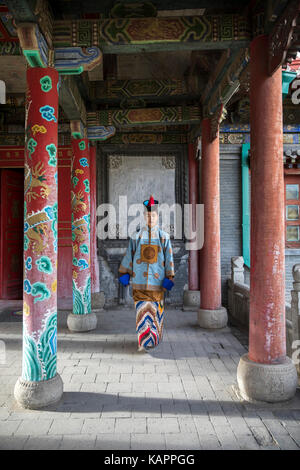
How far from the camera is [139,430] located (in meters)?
3.15

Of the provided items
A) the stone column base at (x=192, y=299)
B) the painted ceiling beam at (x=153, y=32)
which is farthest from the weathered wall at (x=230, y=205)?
the painted ceiling beam at (x=153, y=32)

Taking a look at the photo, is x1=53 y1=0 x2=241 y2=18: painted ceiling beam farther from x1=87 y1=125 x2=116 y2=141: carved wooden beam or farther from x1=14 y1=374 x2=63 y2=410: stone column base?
x1=14 y1=374 x2=63 y2=410: stone column base

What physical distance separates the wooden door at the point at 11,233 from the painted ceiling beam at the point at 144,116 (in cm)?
334

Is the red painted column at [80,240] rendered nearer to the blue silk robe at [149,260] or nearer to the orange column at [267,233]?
the blue silk robe at [149,260]

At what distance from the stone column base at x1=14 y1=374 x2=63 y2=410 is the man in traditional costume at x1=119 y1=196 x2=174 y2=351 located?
1.77 metres

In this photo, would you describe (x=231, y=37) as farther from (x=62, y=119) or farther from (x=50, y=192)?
(x=62, y=119)

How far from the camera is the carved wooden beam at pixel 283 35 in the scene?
3.29m

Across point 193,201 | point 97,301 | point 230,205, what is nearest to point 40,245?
point 97,301

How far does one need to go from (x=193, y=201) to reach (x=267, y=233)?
5156mm

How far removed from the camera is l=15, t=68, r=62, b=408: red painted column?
374cm

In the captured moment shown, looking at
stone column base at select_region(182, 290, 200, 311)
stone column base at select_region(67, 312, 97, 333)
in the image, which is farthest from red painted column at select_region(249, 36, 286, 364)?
stone column base at select_region(182, 290, 200, 311)

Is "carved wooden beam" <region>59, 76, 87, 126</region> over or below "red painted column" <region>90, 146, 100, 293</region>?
over

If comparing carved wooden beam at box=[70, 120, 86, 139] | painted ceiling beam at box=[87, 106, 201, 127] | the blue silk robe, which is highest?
painted ceiling beam at box=[87, 106, 201, 127]

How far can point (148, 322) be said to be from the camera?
525 centimetres
